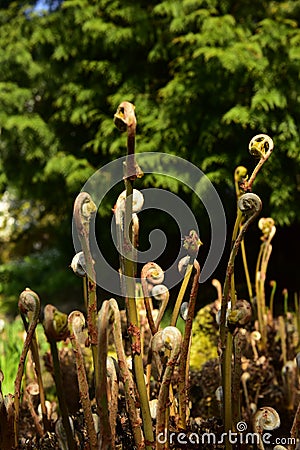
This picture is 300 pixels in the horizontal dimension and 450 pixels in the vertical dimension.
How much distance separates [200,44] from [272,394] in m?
2.55

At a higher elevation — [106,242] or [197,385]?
[106,242]

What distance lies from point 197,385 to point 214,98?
238cm

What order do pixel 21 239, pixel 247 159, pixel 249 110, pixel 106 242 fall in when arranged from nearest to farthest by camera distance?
1. pixel 249 110
2. pixel 247 159
3. pixel 106 242
4. pixel 21 239

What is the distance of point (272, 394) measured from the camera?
59.5 inches

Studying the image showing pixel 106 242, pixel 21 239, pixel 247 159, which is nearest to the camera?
pixel 247 159

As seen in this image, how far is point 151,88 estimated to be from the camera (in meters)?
4.21

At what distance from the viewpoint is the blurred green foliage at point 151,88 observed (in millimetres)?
3348

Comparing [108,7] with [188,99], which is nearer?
[188,99]

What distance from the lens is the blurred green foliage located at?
3.35 meters

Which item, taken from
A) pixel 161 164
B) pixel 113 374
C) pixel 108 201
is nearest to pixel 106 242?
pixel 108 201

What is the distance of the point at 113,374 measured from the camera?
2.79 feet

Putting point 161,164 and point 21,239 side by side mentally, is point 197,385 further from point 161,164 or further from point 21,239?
point 21,239

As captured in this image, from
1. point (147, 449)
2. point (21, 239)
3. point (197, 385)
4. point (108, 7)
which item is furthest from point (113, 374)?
point (21, 239)

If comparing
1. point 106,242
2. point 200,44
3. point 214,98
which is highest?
point 200,44
